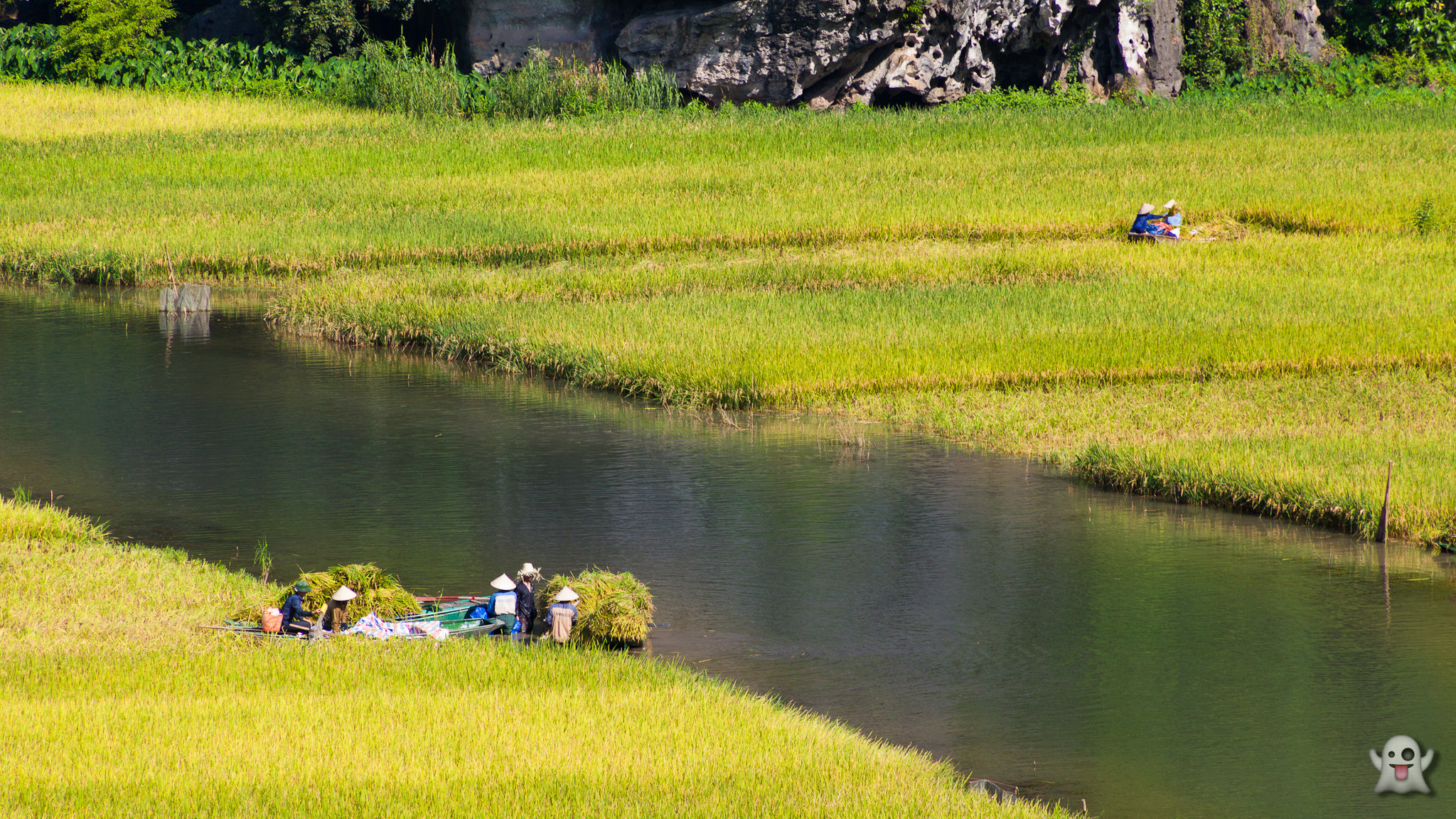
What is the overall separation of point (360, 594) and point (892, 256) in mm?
14359

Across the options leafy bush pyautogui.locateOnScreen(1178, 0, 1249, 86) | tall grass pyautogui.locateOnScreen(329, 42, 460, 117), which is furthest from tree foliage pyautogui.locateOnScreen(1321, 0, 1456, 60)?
tall grass pyautogui.locateOnScreen(329, 42, 460, 117)

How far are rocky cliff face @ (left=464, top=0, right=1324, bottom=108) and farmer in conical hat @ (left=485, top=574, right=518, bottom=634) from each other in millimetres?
29426

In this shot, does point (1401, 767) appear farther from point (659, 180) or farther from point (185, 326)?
point (659, 180)

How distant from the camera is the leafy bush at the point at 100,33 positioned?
38.6 metres

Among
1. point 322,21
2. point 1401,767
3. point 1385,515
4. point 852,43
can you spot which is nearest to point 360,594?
point 1401,767

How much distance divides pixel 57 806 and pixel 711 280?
604 inches

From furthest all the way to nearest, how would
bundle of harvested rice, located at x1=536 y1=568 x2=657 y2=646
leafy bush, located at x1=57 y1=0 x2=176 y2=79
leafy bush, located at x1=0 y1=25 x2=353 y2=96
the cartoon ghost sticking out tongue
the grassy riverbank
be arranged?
leafy bush, located at x1=57 y1=0 x2=176 y2=79 < leafy bush, located at x1=0 y1=25 x2=353 y2=96 < bundle of harvested rice, located at x1=536 y1=568 x2=657 y2=646 < the cartoon ghost sticking out tongue < the grassy riverbank

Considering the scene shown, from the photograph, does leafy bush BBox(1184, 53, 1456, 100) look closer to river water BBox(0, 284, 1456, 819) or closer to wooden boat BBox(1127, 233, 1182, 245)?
wooden boat BBox(1127, 233, 1182, 245)

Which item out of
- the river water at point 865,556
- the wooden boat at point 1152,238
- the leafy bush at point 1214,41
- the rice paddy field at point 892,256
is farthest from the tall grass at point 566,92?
the river water at point 865,556

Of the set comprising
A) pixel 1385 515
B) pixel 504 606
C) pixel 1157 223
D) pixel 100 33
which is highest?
pixel 100 33

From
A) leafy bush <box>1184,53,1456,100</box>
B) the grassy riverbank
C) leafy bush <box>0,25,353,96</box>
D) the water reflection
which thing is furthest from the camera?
leafy bush <box>1184,53,1456,100</box>

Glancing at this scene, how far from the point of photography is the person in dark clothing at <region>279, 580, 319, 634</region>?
27.1ft

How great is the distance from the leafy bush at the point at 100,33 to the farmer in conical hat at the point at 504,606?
35.1 m

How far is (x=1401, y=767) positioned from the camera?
6.98 meters
